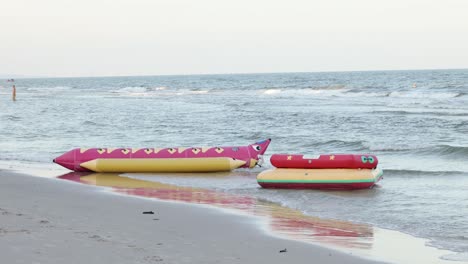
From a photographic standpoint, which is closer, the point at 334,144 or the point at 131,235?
the point at 131,235

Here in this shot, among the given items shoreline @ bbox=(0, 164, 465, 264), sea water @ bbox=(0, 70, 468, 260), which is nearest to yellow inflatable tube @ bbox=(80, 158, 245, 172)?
sea water @ bbox=(0, 70, 468, 260)

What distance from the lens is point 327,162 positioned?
1217cm

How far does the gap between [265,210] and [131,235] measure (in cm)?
308

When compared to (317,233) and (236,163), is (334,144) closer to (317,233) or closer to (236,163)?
(236,163)

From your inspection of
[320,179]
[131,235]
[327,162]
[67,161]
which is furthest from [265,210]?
[67,161]

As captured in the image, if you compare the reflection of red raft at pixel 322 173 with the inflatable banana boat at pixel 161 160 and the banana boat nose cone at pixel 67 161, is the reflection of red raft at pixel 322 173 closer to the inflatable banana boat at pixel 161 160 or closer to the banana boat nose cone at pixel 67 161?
the inflatable banana boat at pixel 161 160

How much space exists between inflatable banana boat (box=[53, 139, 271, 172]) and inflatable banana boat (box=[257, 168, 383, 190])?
237 cm

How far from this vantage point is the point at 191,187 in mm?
12359

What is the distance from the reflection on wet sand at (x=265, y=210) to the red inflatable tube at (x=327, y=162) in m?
1.43

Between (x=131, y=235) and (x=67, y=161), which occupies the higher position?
(x=131, y=235)

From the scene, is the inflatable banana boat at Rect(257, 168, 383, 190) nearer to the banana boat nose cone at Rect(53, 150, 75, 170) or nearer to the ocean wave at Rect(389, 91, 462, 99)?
the banana boat nose cone at Rect(53, 150, 75, 170)

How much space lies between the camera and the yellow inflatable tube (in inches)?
553

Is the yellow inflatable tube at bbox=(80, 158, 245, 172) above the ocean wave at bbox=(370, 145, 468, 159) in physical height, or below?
below

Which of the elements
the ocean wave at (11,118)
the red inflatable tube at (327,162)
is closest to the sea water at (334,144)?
the ocean wave at (11,118)
